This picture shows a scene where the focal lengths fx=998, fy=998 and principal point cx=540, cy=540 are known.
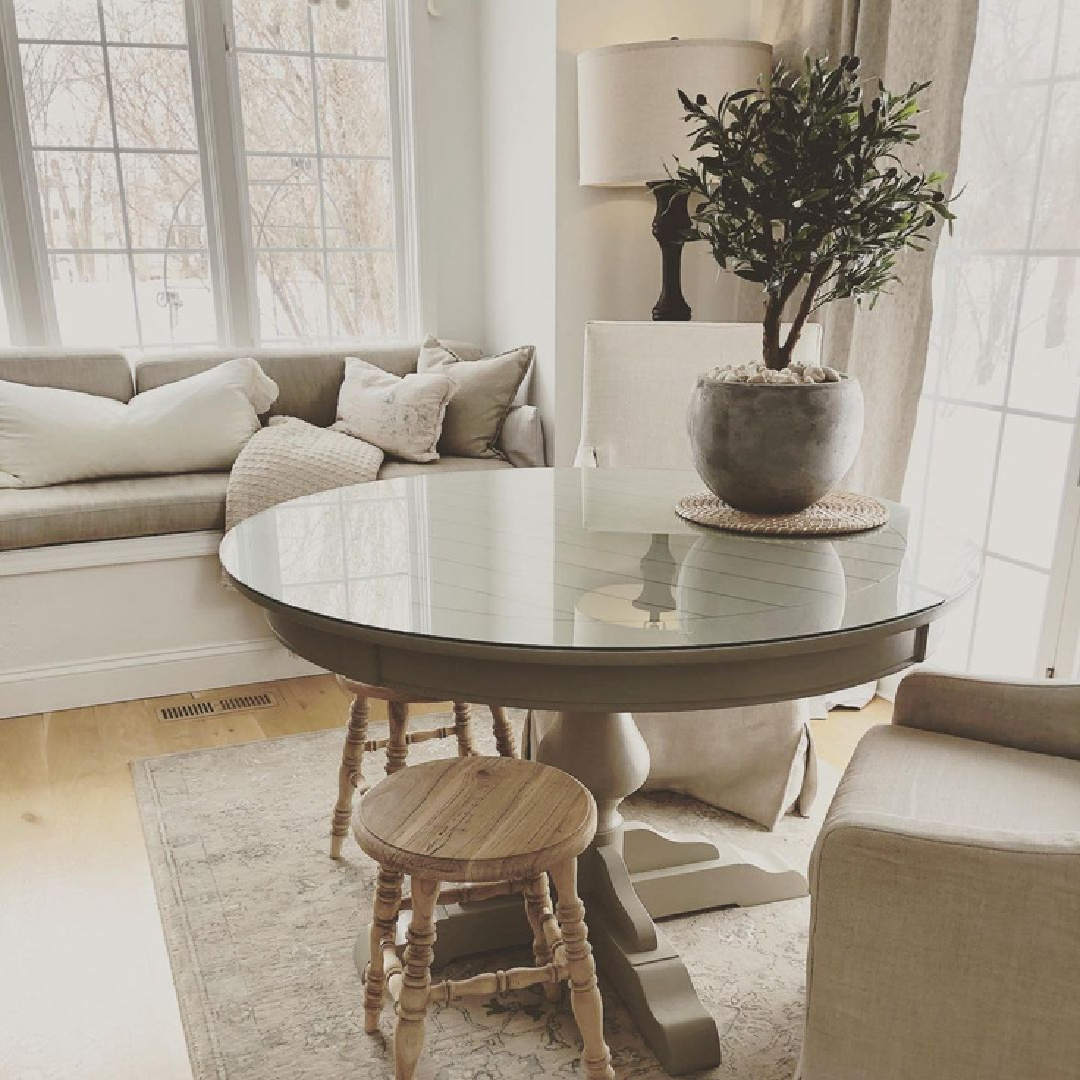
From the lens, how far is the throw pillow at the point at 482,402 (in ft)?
11.0

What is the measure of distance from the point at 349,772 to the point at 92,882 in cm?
56

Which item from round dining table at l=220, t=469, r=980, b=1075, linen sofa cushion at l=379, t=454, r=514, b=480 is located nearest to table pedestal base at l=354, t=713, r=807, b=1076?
round dining table at l=220, t=469, r=980, b=1075

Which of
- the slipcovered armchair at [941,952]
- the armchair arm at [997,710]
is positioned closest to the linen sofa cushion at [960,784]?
the armchair arm at [997,710]

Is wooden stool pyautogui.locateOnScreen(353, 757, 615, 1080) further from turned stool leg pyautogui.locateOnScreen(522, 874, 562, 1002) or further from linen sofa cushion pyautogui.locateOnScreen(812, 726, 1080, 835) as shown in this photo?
linen sofa cushion pyautogui.locateOnScreen(812, 726, 1080, 835)

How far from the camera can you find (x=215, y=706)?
9.46ft

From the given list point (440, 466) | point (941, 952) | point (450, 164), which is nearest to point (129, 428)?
point (440, 466)

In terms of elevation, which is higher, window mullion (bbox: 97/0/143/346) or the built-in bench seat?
window mullion (bbox: 97/0/143/346)

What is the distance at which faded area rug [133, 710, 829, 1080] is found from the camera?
1.55 m

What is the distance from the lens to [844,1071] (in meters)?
1.12

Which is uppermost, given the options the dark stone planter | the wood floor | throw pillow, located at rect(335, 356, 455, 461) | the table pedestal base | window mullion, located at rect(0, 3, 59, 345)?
window mullion, located at rect(0, 3, 59, 345)

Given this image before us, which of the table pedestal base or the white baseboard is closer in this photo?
the table pedestal base

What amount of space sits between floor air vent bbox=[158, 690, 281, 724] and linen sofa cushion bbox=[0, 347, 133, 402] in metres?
1.07

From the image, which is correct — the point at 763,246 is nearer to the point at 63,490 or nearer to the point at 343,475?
the point at 343,475

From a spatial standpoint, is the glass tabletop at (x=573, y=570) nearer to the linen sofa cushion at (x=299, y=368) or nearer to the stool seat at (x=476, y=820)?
the stool seat at (x=476, y=820)
